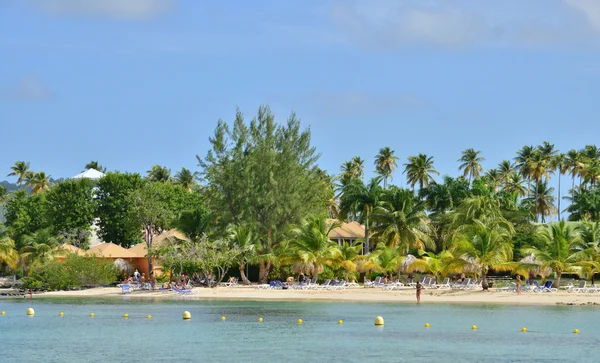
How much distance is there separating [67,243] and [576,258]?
145 feet

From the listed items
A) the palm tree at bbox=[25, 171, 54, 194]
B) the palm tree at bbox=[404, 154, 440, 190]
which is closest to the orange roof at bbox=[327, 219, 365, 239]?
the palm tree at bbox=[404, 154, 440, 190]

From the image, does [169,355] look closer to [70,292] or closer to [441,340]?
[441,340]

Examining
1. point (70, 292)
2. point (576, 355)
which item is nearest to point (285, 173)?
point (70, 292)

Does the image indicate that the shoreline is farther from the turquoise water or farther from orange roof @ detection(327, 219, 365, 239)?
orange roof @ detection(327, 219, 365, 239)

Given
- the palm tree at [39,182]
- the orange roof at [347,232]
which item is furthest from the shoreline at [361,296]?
the palm tree at [39,182]

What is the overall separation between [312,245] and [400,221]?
11.1 m

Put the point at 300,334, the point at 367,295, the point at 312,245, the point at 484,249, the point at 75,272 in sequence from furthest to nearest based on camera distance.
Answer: the point at 75,272 → the point at 312,245 → the point at 367,295 → the point at 484,249 → the point at 300,334

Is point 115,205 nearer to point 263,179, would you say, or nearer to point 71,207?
point 71,207

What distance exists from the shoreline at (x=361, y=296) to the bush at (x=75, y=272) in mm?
1402

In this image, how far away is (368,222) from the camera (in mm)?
81438

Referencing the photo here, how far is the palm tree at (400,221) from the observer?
74.9 metres

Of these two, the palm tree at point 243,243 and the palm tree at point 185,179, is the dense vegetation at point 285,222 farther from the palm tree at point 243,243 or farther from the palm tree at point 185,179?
the palm tree at point 185,179

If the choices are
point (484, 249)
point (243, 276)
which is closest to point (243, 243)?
point (243, 276)

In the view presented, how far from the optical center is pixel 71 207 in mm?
85250
